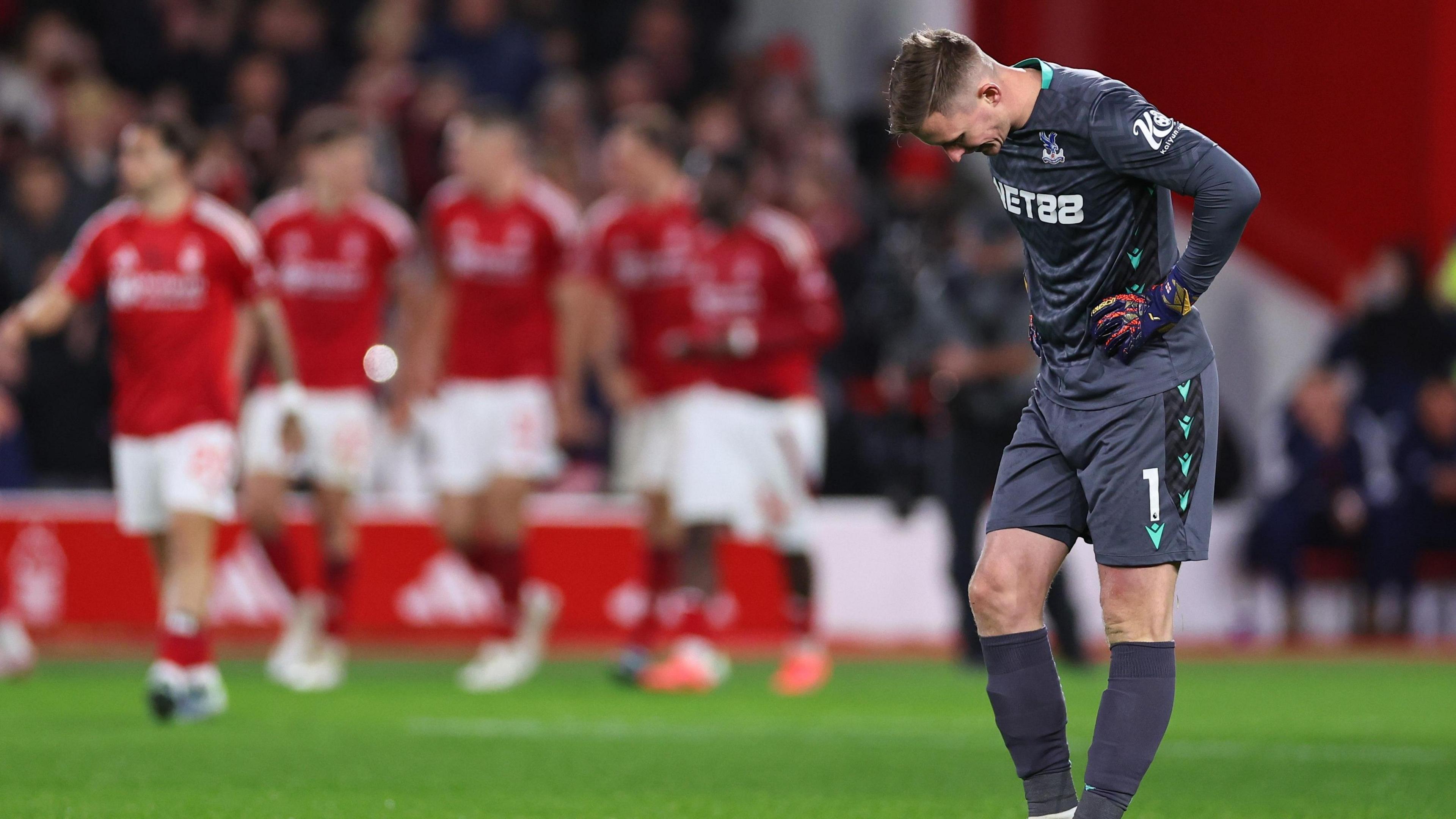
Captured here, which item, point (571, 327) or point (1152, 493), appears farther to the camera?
point (571, 327)

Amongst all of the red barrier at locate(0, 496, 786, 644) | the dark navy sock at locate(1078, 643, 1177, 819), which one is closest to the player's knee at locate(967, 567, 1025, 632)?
the dark navy sock at locate(1078, 643, 1177, 819)

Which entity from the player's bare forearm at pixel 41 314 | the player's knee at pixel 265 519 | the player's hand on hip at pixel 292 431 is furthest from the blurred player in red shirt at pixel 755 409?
the player's bare forearm at pixel 41 314

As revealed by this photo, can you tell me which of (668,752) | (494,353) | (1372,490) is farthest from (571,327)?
(1372,490)

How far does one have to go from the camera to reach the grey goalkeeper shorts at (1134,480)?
4.43m

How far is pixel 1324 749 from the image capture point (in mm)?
7238

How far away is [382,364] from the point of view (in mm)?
12211

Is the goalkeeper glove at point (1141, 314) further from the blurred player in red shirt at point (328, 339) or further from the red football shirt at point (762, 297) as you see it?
the blurred player in red shirt at point (328, 339)

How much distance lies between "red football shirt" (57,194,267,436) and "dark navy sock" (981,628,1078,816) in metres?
4.47

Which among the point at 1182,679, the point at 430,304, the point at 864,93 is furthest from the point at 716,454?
the point at 864,93

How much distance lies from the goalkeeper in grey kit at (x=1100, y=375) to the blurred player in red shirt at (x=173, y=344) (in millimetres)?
4250

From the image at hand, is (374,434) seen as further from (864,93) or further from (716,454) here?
(864,93)

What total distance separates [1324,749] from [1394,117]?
9.06 m

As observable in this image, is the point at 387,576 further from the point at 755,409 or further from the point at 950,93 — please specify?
the point at 950,93

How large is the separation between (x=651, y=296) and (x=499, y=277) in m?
0.82
